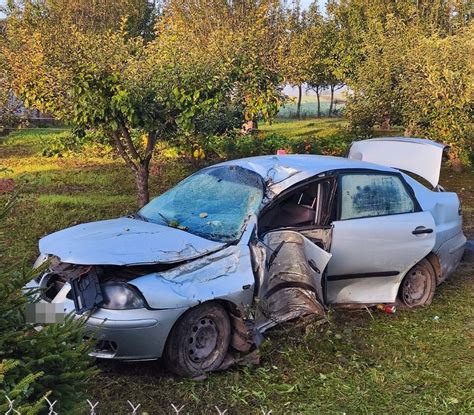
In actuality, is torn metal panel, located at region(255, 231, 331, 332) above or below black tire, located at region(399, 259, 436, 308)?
above

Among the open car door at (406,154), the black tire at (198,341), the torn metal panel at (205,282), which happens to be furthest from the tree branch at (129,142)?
the black tire at (198,341)

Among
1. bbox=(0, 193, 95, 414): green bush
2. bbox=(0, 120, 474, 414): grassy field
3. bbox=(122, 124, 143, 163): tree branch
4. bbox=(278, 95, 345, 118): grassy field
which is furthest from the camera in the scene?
bbox=(278, 95, 345, 118): grassy field

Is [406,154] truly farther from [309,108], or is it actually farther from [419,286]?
[309,108]

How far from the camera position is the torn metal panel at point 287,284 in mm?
4723

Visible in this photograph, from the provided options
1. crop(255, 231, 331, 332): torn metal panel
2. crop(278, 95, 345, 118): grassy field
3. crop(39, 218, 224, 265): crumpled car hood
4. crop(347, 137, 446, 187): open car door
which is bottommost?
crop(278, 95, 345, 118): grassy field

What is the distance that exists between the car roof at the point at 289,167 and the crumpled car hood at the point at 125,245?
963 millimetres

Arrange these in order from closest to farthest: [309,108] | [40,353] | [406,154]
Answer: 1. [40,353]
2. [406,154]
3. [309,108]

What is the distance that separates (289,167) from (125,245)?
1.78m

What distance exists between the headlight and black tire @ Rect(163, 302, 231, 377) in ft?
1.09

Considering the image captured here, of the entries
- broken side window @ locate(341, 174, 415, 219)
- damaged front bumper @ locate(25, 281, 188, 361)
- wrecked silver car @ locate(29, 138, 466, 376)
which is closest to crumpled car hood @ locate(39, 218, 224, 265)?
wrecked silver car @ locate(29, 138, 466, 376)

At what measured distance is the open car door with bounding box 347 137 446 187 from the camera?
22.1 feet

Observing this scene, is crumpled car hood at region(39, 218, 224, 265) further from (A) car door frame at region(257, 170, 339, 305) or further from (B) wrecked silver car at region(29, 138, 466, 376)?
(A) car door frame at region(257, 170, 339, 305)

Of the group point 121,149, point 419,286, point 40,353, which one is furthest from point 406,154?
point 40,353

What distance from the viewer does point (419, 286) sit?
6.11 meters
